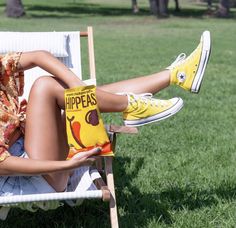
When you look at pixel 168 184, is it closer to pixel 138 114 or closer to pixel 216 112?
pixel 138 114

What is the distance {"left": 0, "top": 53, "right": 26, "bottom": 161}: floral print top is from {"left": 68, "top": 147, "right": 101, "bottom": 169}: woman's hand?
1.42ft

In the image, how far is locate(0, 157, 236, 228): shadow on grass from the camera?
3508mm

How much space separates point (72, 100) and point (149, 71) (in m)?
7.56

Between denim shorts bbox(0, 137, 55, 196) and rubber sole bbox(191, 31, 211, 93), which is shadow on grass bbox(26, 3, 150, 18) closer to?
rubber sole bbox(191, 31, 211, 93)

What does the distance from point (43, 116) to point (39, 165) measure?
0.33 m

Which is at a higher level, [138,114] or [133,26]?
[138,114]

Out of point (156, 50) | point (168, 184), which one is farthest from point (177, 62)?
point (156, 50)

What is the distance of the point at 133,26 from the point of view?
2412 cm

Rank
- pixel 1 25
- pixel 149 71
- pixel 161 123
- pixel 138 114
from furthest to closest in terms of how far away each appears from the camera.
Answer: pixel 1 25 < pixel 149 71 < pixel 161 123 < pixel 138 114

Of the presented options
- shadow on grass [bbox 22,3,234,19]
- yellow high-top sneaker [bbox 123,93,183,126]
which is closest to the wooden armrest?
yellow high-top sneaker [bbox 123,93,183,126]

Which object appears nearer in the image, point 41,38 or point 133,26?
point 41,38

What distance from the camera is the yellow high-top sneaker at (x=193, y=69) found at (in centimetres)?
360

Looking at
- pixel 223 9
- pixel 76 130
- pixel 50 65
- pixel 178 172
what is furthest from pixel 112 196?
pixel 223 9

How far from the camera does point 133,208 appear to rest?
12.2 feet
